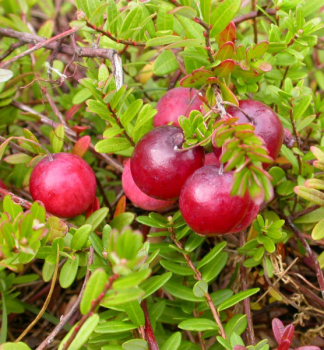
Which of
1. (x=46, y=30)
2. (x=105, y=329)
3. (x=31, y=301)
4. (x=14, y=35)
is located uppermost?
(x=14, y=35)

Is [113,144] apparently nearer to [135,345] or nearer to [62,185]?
[62,185]

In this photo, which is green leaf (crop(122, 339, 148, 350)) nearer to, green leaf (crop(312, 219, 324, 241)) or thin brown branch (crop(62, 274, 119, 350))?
thin brown branch (crop(62, 274, 119, 350))

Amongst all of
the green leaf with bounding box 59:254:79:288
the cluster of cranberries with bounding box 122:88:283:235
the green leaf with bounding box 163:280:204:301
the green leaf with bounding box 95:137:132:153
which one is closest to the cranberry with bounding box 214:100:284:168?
the cluster of cranberries with bounding box 122:88:283:235

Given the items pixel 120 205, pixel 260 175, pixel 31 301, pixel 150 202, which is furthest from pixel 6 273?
pixel 260 175

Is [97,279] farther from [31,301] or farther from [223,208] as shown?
[31,301]

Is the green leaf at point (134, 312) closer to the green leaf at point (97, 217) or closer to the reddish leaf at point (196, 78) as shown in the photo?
the green leaf at point (97, 217)

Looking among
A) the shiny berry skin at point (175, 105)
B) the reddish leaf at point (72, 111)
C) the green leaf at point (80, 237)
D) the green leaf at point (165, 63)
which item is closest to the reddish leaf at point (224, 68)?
the shiny berry skin at point (175, 105)

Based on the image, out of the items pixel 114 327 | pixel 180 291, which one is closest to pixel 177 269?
pixel 180 291
